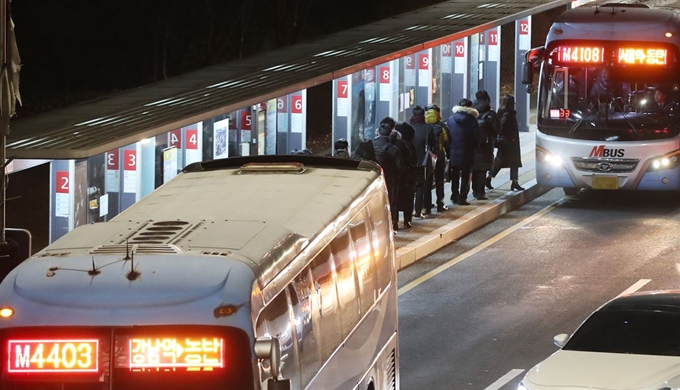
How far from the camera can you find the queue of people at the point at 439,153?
64.0ft

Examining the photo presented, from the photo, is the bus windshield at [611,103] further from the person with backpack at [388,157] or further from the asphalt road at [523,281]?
the person with backpack at [388,157]

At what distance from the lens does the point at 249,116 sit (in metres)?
19.7

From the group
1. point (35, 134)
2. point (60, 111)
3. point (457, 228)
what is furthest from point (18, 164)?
point (457, 228)

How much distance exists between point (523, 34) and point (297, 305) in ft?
77.0

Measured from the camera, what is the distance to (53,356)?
7.07m

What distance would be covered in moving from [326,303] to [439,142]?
12.6 meters

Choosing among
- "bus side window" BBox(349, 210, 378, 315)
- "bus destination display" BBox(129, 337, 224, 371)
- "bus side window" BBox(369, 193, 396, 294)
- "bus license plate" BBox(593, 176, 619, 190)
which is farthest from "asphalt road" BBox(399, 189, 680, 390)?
"bus destination display" BBox(129, 337, 224, 371)

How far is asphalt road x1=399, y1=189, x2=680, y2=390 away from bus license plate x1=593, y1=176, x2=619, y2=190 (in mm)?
403

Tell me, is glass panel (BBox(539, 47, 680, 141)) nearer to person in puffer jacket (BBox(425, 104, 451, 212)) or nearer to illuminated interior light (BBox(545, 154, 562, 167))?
illuminated interior light (BBox(545, 154, 562, 167))

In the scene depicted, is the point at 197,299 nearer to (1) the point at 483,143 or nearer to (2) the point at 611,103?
(1) the point at 483,143

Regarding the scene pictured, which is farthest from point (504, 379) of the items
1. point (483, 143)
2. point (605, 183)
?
point (605, 183)

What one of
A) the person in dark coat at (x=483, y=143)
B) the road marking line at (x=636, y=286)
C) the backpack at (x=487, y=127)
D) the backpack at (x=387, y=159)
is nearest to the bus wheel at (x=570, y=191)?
the person in dark coat at (x=483, y=143)

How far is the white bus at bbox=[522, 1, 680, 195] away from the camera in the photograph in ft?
74.9

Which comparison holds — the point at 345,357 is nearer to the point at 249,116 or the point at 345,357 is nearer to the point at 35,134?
the point at 35,134
